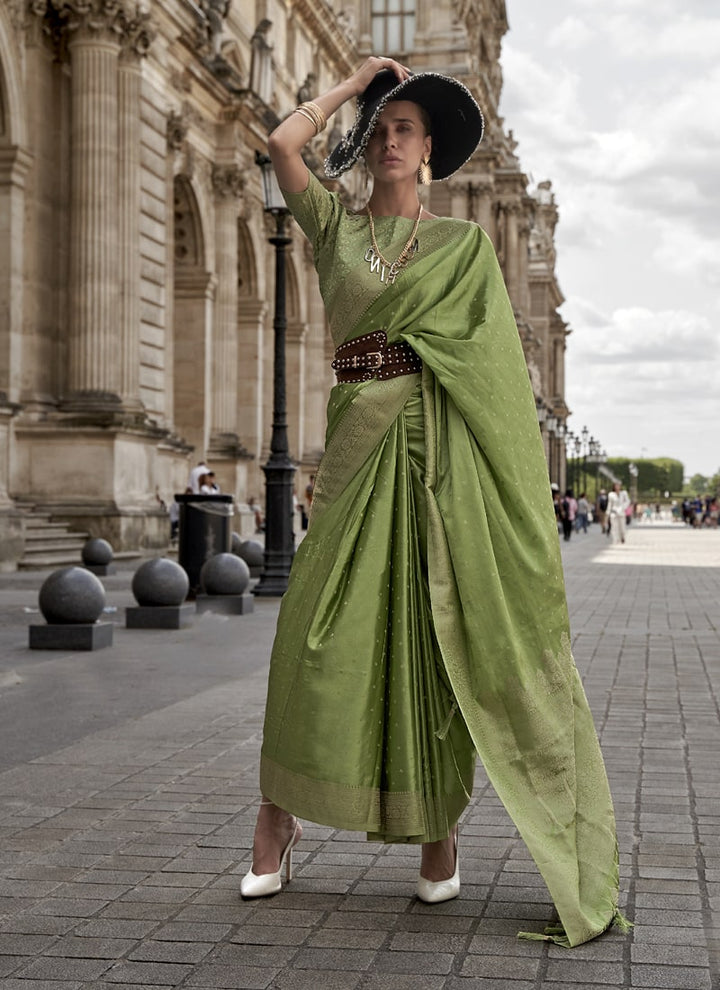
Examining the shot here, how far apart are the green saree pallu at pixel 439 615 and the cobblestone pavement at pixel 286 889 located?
0.85 ft

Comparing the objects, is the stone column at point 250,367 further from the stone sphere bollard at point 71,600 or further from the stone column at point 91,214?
the stone sphere bollard at point 71,600

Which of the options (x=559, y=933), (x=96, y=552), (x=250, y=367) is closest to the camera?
(x=559, y=933)

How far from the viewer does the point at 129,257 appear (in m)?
23.0

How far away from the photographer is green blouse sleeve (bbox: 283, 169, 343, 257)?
4277 mm

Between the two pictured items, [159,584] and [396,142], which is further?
[159,584]

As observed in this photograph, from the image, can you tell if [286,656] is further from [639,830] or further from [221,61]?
[221,61]

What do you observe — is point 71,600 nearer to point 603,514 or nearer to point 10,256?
point 10,256

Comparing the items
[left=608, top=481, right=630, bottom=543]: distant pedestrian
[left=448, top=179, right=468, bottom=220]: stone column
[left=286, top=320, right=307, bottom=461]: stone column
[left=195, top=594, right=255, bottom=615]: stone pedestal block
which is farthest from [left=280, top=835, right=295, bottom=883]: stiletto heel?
[left=448, top=179, right=468, bottom=220]: stone column

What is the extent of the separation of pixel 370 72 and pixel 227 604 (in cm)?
1044

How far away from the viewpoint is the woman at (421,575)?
3861mm

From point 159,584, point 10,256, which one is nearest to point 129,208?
point 10,256

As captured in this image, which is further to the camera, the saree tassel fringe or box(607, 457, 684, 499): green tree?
box(607, 457, 684, 499): green tree

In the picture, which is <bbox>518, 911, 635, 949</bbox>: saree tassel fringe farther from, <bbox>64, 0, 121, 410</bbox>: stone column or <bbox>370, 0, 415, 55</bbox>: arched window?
<bbox>370, 0, 415, 55</bbox>: arched window

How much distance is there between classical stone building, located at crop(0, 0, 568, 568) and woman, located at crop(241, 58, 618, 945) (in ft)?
50.2
